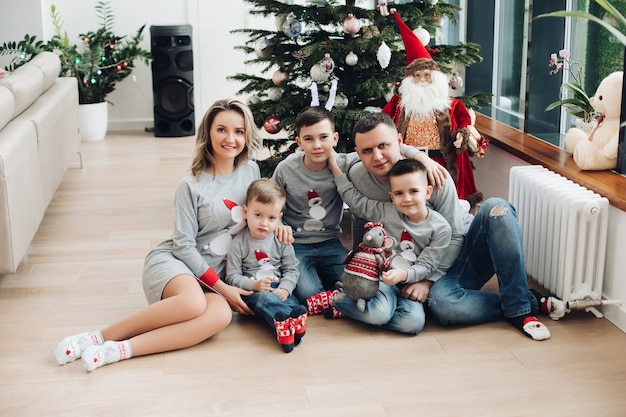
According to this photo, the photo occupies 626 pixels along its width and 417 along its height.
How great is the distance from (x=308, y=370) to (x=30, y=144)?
197cm

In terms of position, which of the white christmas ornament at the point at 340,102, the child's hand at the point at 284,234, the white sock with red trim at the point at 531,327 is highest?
the white christmas ornament at the point at 340,102

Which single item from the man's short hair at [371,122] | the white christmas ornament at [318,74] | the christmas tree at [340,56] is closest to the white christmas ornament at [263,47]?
the christmas tree at [340,56]

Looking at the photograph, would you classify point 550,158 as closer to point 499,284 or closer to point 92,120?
point 499,284

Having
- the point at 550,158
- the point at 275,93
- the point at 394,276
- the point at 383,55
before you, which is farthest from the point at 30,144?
the point at 550,158

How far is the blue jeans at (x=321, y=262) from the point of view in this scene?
11.3ft

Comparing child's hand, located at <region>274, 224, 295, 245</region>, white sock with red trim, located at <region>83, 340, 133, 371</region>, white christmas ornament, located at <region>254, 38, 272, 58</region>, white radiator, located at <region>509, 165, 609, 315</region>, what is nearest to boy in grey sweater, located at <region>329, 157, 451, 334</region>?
child's hand, located at <region>274, 224, 295, 245</region>

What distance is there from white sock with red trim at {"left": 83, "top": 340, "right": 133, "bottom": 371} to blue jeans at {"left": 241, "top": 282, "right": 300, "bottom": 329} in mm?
494

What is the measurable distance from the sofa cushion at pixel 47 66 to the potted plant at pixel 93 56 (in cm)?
133

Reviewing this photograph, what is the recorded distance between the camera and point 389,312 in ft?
10.3

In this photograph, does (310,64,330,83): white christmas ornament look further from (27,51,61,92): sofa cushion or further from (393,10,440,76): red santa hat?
(27,51,61,92): sofa cushion

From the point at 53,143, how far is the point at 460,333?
106 inches

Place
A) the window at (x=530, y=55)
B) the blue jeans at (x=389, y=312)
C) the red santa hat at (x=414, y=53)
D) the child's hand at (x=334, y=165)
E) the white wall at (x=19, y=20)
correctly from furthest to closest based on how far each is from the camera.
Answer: the white wall at (x=19, y=20)
the window at (x=530, y=55)
the red santa hat at (x=414, y=53)
the child's hand at (x=334, y=165)
the blue jeans at (x=389, y=312)

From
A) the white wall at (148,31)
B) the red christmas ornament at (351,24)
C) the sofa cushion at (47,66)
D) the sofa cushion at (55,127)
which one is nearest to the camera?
the red christmas ornament at (351,24)

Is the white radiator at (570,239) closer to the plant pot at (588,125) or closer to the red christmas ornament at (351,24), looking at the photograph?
the plant pot at (588,125)
